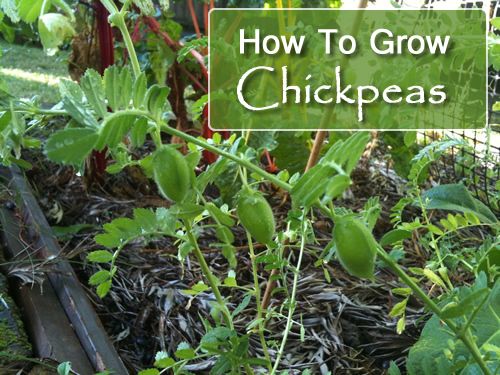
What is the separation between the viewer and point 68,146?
0.38 m

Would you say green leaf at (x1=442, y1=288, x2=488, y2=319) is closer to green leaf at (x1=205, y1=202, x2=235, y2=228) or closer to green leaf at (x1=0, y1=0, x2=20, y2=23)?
green leaf at (x1=205, y1=202, x2=235, y2=228)

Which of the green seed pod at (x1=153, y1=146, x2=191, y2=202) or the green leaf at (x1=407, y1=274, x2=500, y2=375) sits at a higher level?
the green seed pod at (x1=153, y1=146, x2=191, y2=202)

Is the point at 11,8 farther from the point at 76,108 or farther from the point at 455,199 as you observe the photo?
the point at 455,199

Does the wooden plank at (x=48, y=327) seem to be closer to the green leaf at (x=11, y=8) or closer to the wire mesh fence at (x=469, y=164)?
the green leaf at (x=11, y=8)

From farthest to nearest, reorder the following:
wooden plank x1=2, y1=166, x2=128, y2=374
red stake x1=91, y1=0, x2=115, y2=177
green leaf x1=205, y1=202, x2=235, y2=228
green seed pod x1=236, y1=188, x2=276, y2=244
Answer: red stake x1=91, y1=0, x2=115, y2=177, wooden plank x1=2, y1=166, x2=128, y2=374, green leaf x1=205, y1=202, x2=235, y2=228, green seed pod x1=236, y1=188, x2=276, y2=244

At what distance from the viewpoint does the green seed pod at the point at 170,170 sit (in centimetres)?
43

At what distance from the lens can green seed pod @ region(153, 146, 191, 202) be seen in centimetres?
43

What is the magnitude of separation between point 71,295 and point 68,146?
642mm

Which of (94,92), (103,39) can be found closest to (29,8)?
(94,92)

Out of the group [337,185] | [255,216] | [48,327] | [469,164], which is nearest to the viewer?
[337,185]

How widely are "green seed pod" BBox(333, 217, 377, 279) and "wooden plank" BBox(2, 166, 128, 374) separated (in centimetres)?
47

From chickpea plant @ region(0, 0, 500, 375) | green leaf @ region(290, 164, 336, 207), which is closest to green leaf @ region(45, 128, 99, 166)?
chickpea plant @ region(0, 0, 500, 375)

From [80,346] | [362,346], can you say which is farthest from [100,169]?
[362,346]

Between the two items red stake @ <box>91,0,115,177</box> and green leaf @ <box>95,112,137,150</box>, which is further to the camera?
red stake @ <box>91,0,115,177</box>
